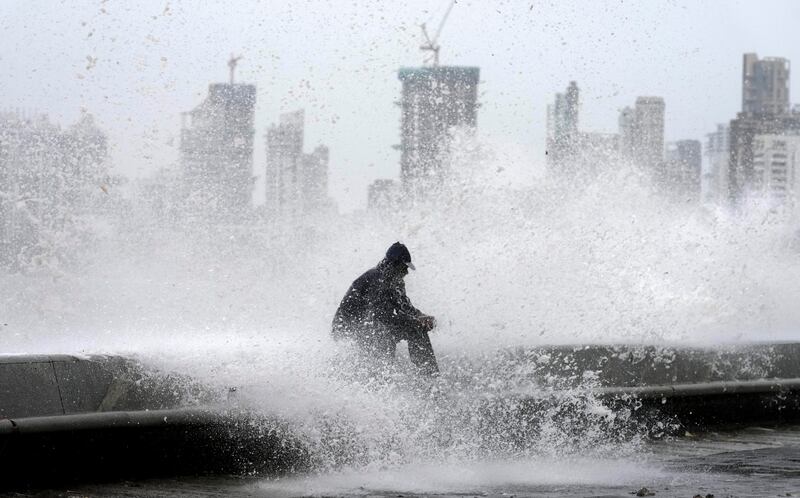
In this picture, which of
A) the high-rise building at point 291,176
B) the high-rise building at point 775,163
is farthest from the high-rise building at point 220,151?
the high-rise building at point 775,163

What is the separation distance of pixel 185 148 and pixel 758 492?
17601 mm

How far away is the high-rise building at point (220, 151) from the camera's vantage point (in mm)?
23344

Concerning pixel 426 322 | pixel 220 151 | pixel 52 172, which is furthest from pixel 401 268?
pixel 220 151

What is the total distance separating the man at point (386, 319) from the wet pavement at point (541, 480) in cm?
119

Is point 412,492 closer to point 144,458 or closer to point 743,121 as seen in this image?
point 144,458

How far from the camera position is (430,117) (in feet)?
114

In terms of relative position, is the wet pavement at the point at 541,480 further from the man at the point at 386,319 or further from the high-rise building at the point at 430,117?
the high-rise building at the point at 430,117

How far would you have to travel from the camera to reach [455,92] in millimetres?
34188

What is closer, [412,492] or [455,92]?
[412,492]

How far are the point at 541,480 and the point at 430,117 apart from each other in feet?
89.5

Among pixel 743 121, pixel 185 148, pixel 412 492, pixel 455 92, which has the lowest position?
pixel 412 492

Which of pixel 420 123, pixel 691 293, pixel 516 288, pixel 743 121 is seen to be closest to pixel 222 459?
pixel 516 288

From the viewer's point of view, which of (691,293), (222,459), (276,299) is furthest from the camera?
(691,293)

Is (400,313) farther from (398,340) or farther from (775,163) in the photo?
(775,163)
